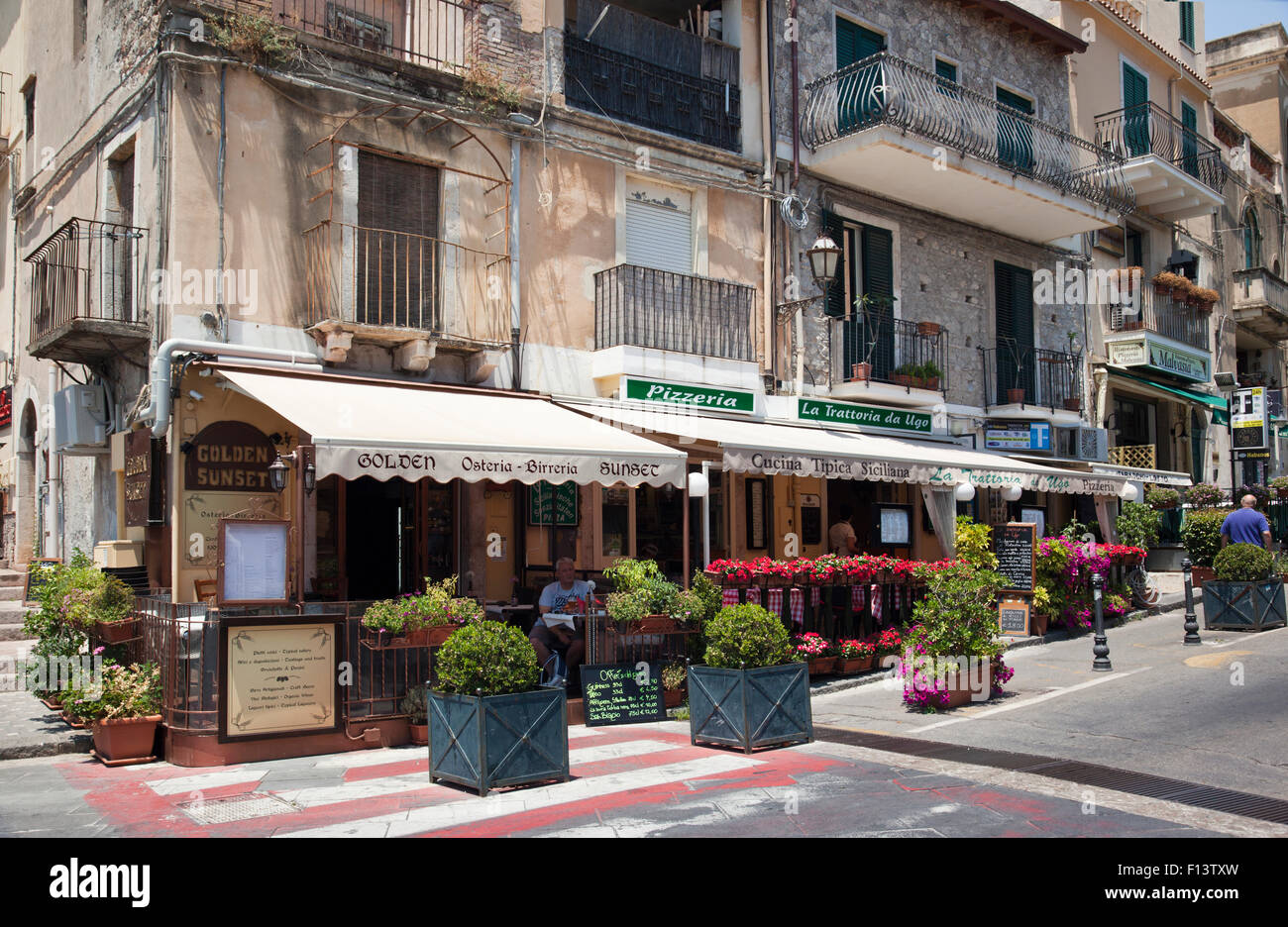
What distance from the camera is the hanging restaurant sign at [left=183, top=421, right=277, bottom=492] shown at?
36.6 feet

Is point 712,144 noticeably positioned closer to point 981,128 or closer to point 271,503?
point 981,128

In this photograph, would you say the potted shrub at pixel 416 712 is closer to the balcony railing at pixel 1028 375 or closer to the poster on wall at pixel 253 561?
the poster on wall at pixel 253 561

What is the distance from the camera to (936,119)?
55.5ft

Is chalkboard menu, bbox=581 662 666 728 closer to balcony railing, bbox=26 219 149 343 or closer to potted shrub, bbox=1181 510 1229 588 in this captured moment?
balcony railing, bbox=26 219 149 343

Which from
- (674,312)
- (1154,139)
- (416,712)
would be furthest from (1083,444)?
(416,712)

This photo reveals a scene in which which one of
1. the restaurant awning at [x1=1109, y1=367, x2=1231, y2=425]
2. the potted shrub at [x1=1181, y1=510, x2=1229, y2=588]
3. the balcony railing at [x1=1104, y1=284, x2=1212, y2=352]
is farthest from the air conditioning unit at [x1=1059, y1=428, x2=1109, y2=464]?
the balcony railing at [x1=1104, y1=284, x2=1212, y2=352]

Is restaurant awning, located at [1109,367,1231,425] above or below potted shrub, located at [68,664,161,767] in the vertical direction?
above

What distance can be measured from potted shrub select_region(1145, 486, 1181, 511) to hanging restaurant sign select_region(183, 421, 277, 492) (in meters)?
17.4

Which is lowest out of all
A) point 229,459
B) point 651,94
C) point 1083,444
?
point 229,459

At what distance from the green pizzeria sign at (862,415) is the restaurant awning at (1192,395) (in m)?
6.80

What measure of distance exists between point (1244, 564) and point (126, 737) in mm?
13767

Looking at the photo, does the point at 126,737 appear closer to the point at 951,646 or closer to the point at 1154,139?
the point at 951,646
